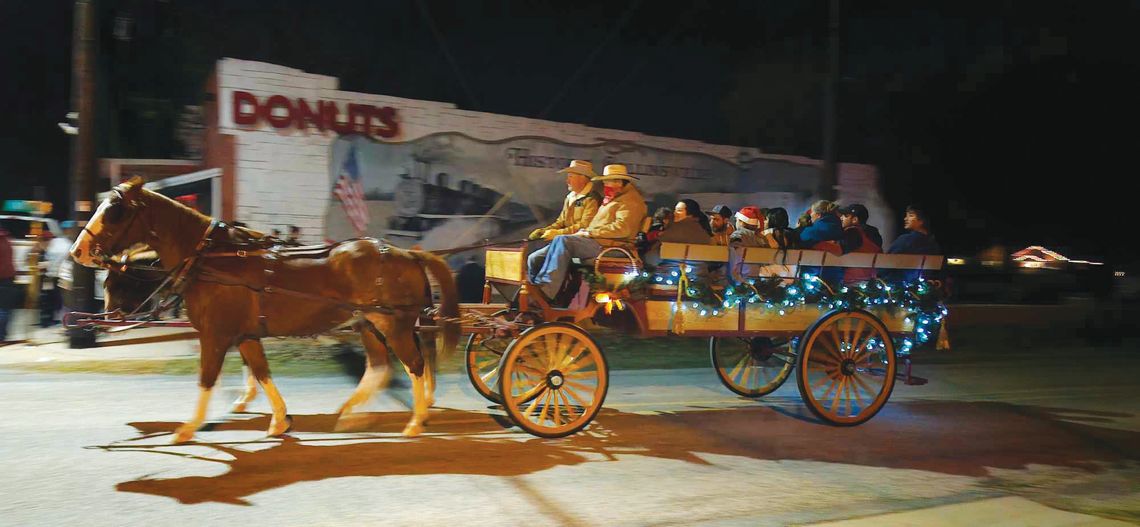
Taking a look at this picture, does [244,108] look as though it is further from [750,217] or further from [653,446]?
[653,446]

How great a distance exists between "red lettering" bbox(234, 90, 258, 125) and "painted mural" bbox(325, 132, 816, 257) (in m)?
1.43

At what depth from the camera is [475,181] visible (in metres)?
16.2

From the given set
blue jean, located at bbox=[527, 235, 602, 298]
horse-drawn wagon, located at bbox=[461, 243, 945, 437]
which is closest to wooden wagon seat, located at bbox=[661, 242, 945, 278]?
horse-drawn wagon, located at bbox=[461, 243, 945, 437]

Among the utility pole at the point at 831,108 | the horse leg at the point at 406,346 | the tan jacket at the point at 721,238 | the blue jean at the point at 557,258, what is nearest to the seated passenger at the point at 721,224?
the tan jacket at the point at 721,238

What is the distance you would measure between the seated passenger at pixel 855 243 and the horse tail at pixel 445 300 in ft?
12.6

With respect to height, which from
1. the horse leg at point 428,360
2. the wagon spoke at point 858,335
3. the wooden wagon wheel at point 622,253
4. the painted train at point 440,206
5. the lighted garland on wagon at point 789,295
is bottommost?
the horse leg at point 428,360

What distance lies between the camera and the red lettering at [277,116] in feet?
46.0

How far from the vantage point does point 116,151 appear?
24.5 meters

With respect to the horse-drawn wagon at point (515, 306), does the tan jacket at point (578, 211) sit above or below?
above

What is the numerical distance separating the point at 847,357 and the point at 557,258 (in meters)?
2.98

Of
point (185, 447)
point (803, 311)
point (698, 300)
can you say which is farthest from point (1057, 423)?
point (185, 447)

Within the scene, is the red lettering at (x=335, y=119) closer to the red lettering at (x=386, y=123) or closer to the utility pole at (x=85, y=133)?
the red lettering at (x=386, y=123)

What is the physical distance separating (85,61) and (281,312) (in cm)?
667

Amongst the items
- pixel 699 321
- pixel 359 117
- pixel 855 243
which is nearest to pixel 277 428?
pixel 699 321
